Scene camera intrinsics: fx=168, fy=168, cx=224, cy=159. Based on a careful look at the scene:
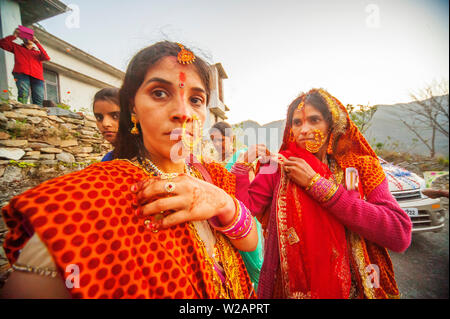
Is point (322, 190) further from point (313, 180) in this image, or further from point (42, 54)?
point (42, 54)

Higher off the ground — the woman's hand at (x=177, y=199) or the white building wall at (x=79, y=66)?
the white building wall at (x=79, y=66)

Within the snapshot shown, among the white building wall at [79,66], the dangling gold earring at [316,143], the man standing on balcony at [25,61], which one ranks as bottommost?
the dangling gold earring at [316,143]

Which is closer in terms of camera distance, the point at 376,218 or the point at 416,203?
the point at 376,218

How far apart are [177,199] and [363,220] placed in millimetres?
1298

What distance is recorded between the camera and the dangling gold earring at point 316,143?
151cm

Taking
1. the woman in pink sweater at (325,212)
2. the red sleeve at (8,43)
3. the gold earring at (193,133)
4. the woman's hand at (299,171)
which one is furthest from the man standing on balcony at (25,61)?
the woman's hand at (299,171)

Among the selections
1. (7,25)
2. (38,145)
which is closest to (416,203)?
(7,25)

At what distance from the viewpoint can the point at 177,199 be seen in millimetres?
606

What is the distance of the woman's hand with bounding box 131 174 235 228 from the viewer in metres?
0.59

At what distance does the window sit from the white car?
23.4ft

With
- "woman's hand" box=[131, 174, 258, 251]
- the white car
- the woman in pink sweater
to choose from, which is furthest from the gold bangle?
the white car

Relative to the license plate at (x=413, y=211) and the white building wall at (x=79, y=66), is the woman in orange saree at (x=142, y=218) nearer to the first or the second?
the white building wall at (x=79, y=66)

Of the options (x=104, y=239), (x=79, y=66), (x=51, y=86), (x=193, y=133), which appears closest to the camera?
(x=104, y=239)

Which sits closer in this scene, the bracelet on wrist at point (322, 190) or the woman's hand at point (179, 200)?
the woman's hand at point (179, 200)
